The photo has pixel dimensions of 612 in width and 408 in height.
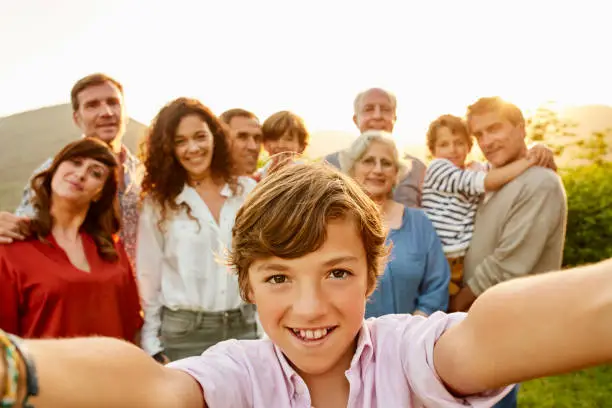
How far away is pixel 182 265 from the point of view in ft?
11.2

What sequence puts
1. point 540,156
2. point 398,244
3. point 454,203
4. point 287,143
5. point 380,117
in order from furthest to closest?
point 287,143 < point 380,117 < point 454,203 < point 540,156 < point 398,244

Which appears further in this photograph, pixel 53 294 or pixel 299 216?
pixel 53 294

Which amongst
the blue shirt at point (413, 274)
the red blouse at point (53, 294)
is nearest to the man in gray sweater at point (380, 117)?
the blue shirt at point (413, 274)

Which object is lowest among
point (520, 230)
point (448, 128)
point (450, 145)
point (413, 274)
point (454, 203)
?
point (413, 274)

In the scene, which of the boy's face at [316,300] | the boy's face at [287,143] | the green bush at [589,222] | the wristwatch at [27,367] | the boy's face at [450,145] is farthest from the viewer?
the green bush at [589,222]

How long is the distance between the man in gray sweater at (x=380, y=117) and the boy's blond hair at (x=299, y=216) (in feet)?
8.78

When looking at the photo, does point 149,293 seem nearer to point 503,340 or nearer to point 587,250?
point 503,340

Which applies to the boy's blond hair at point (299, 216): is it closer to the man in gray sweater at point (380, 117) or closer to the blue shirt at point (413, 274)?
the blue shirt at point (413, 274)

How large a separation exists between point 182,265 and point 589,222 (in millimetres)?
7442

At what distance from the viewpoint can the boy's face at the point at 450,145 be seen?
461cm

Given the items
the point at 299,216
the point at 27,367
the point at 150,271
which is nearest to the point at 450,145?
the point at 150,271

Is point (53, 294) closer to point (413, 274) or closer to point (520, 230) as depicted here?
point (413, 274)

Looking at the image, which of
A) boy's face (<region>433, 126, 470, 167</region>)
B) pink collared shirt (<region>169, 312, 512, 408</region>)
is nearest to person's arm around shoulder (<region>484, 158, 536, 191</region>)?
boy's face (<region>433, 126, 470, 167</region>)

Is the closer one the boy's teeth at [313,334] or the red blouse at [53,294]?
the boy's teeth at [313,334]
